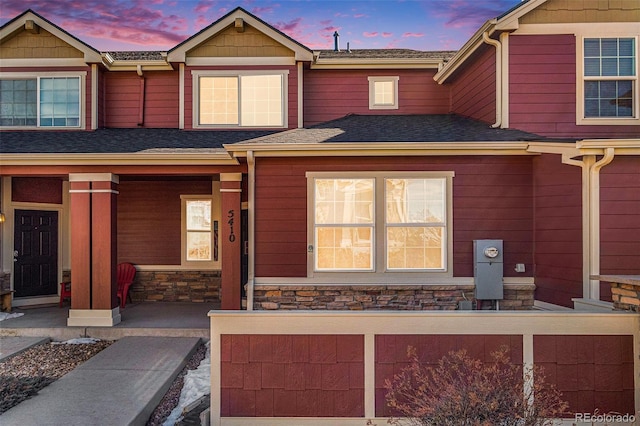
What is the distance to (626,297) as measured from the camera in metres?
3.61

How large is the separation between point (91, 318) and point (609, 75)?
8.78 meters

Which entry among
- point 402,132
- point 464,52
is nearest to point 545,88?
point 464,52

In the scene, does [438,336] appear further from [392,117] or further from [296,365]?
[392,117]

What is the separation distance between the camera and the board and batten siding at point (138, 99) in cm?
834

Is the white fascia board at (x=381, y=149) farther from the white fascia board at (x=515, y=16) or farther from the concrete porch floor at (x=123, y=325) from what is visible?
the concrete porch floor at (x=123, y=325)

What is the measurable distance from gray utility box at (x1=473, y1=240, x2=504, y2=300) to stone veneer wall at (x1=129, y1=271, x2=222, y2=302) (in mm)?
5153

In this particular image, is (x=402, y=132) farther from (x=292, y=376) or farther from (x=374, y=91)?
(x=292, y=376)

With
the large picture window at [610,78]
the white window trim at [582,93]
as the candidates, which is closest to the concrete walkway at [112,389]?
the white window trim at [582,93]

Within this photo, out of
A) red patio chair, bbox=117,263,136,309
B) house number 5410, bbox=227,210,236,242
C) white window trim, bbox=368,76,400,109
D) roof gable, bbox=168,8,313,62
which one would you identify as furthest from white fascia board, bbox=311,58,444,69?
red patio chair, bbox=117,263,136,309

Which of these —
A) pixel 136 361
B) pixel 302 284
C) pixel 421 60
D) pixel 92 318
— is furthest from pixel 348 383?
pixel 421 60

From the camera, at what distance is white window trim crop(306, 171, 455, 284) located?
594 centimetres

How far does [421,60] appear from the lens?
8289 millimetres

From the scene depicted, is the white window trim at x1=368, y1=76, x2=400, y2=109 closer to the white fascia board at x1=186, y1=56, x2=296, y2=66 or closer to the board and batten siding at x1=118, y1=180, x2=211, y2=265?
the white fascia board at x1=186, y1=56, x2=296, y2=66

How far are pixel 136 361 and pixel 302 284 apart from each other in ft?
7.74
